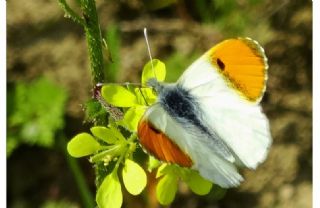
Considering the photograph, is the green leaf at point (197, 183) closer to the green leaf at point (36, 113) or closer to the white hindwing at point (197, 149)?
the white hindwing at point (197, 149)

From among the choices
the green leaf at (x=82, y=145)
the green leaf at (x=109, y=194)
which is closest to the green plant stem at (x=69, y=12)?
the green leaf at (x=82, y=145)

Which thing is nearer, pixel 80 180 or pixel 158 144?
pixel 158 144

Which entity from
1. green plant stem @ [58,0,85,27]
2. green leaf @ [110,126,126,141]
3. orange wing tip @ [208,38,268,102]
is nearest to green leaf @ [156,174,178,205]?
green leaf @ [110,126,126,141]

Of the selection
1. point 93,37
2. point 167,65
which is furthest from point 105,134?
point 167,65

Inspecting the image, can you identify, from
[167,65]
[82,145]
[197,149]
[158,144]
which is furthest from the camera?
[167,65]

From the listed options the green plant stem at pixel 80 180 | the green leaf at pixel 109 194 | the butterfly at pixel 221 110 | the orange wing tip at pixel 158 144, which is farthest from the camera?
the green plant stem at pixel 80 180

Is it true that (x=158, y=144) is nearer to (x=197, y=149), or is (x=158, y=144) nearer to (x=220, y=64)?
(x=197, y=149)

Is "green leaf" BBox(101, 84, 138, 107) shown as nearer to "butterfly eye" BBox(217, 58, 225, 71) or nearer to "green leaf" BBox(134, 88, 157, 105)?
"green leaf" BBox(134, 88, 157, 105)
